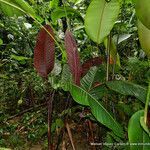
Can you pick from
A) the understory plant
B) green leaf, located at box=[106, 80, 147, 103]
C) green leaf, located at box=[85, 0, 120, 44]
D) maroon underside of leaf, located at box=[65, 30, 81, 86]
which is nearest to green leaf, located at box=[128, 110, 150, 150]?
the understory plant

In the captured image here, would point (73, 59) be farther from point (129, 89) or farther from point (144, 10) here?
point (144, 10)

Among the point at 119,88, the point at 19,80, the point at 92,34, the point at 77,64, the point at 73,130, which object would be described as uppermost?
the point at 92,34

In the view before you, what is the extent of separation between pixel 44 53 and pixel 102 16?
30 cm

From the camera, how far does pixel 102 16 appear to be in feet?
4.26

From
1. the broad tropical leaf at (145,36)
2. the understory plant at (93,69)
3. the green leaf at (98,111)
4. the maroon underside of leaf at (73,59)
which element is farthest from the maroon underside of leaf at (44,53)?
the broad tropical leaf at (145,36)

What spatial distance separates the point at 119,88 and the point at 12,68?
1.51 meters

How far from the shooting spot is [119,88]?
1192mm

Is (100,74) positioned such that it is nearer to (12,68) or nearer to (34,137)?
(34,137)

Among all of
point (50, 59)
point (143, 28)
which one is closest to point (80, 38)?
point (50, 59)

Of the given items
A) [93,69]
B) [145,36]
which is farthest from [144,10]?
[93,69]

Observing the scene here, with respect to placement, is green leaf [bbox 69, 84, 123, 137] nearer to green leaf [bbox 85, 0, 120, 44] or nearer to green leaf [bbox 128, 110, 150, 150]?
green leaf [bbox 128, 110, 150, 150]

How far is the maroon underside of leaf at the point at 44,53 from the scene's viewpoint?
4.28 ft

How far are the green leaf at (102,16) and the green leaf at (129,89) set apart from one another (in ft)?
0.74

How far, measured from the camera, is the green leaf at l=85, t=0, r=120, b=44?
1285 mm
